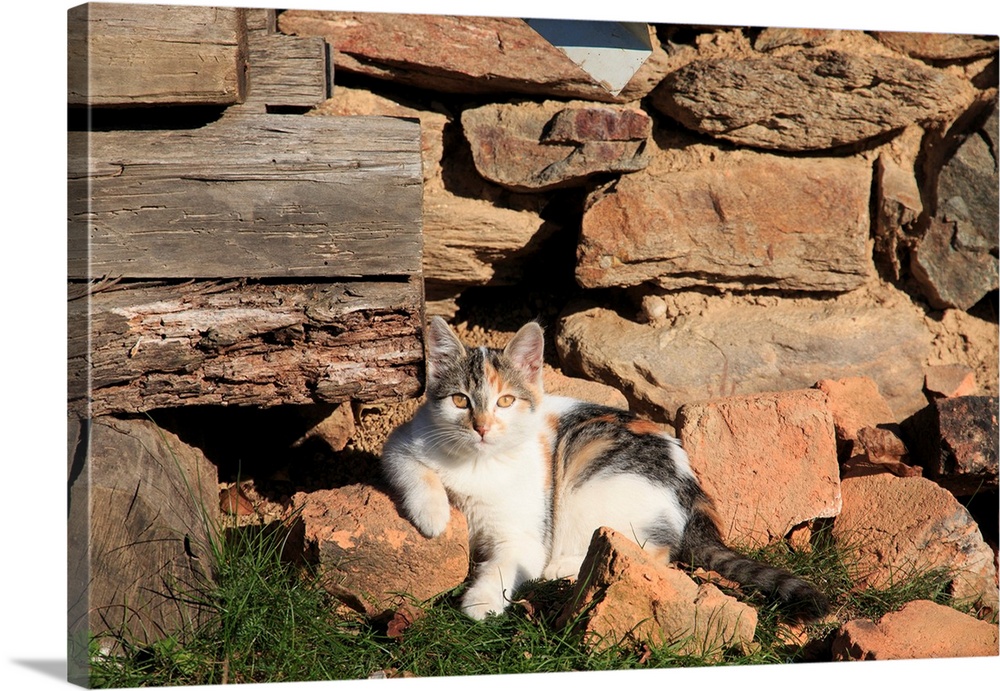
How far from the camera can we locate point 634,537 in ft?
11.6

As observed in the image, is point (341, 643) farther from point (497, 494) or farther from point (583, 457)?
point (583, 457)

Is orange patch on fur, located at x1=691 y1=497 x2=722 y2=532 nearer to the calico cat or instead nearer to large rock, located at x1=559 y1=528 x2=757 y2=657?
the calico cat

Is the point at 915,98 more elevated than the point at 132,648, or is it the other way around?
the point at 915,98

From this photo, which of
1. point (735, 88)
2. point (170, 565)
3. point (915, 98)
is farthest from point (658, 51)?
point (170, 565)

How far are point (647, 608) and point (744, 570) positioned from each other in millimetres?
460

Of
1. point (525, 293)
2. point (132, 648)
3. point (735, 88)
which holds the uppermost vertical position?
point (735, 88)

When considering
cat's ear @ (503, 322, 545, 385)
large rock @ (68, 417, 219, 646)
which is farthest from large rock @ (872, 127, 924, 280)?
large rock @ (68, 417, 219, 646)

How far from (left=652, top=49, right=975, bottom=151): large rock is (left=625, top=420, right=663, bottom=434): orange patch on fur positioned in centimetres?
131

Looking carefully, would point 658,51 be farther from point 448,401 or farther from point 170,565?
point 170,565

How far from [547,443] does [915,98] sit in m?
2.14

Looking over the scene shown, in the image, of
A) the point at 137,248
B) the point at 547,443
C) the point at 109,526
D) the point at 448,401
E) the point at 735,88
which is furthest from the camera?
the point at 735,88

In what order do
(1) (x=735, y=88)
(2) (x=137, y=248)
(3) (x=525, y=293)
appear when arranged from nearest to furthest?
(2) (x=137, y=248)
(1) (x=735, y=88)
(3) (x=525, y=293)

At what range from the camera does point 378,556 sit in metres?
3.24

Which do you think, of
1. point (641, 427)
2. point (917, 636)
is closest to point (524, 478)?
point (641, 427)
